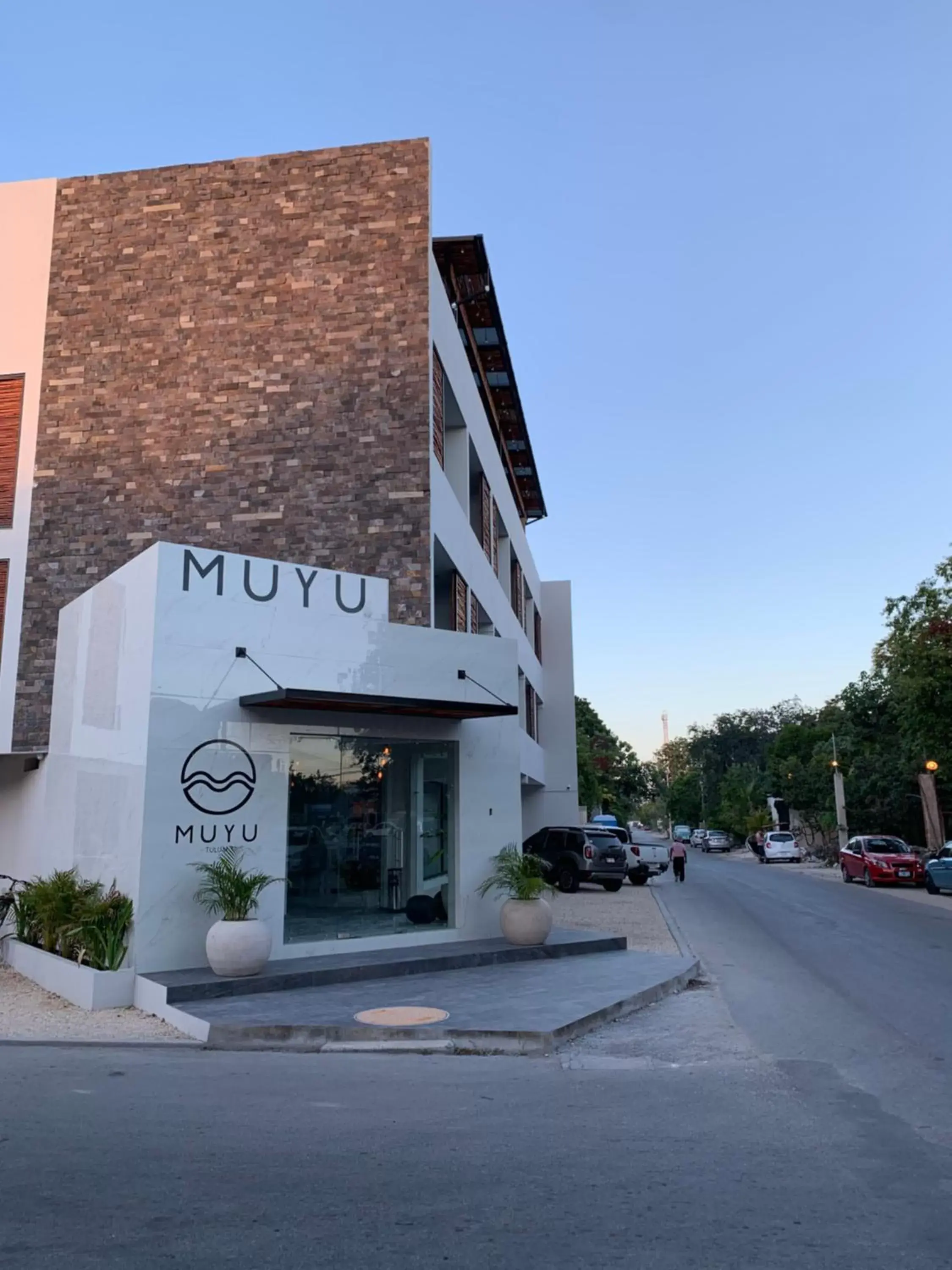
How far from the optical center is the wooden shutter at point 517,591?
107ft

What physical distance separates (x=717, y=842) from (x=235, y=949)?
217 ft

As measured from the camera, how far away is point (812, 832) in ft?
207

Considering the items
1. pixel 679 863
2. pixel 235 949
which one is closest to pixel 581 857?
pixel 679 863

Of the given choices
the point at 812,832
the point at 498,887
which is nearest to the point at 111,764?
the point at 498,887

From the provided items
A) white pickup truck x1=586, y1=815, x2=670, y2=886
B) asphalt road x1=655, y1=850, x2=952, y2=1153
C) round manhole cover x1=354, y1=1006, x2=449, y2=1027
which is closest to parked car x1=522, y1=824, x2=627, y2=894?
white pickup truck x1=586, y1=815, x2=670, y2=886

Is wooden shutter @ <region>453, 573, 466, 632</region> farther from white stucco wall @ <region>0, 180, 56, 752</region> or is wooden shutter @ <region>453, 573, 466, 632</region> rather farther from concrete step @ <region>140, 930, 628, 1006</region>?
white stucco wall @ <region>0, 180, 56, 752</region>

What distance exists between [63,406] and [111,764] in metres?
10.0

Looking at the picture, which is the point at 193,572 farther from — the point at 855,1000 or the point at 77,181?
the point at 77,181

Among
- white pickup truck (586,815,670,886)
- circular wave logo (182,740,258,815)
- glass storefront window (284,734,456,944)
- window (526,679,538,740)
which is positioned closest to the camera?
circular wave logo (182,740,258,815)

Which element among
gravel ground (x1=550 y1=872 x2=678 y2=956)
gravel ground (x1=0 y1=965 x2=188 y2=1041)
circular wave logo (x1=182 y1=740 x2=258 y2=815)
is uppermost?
circular wave logo (x1=182 y1=740 x2=258 y2=815)

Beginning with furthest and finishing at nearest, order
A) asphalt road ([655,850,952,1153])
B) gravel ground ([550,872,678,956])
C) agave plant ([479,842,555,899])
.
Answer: gravel ground ([550,872,678,956]), agave plant ([479,842,555,899]), asphalt road ([655,850,952,1153])

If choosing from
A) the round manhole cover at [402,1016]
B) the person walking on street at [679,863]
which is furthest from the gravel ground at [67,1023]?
the person walking on street at [679,863]

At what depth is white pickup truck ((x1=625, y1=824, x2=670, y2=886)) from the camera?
33344mm

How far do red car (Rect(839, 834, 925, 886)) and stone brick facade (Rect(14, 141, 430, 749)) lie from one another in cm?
2208
